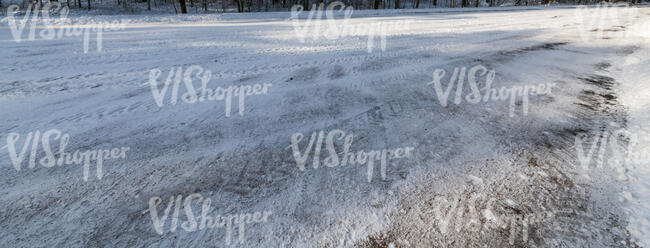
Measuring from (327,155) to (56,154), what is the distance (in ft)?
7.49

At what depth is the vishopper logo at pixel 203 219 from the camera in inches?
71.0

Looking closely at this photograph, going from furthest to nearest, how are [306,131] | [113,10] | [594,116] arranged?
[113,10] < [594,116] < [306,131]

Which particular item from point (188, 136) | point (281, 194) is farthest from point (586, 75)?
point (188, 136)

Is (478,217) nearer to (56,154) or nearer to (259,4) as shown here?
(56,154)

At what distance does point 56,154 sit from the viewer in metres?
2.53

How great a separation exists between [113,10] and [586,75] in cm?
3311

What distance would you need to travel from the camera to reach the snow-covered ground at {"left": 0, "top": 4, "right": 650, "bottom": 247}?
1.79 metres

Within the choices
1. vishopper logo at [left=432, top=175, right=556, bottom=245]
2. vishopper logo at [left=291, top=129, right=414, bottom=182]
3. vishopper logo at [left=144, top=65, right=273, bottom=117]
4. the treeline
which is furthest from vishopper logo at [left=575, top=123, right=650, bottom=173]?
the treeline

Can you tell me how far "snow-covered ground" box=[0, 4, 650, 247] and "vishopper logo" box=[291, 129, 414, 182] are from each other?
0.04 meters

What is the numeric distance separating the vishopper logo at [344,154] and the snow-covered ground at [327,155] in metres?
0.04

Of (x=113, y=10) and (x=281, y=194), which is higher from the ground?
(x=113, y=10)

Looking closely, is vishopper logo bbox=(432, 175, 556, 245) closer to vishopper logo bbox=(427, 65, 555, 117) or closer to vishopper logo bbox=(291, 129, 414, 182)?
vishopper logo bbox=(291, 129, 414, 182)

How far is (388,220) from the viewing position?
186 cm

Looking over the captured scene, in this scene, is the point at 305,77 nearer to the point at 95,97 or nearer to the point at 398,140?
the point at 398,140
